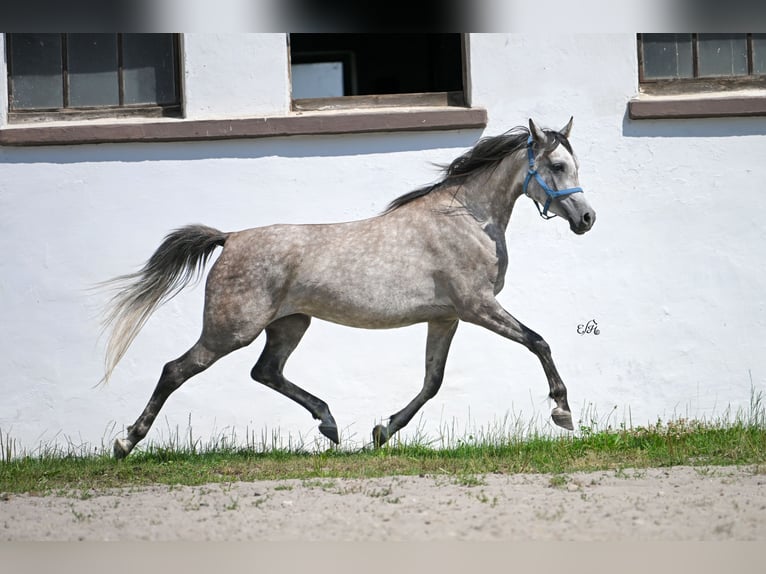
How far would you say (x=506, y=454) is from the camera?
6.42 metres

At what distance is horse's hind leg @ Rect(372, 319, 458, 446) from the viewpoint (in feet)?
22.0

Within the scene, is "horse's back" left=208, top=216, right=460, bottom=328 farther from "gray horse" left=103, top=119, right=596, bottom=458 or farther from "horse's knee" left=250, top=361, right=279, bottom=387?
"horse's knee" left=250, top=361, right=279, bottom=387

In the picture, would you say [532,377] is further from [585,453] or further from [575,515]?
[575,515]

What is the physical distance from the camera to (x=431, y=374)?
6785 mm

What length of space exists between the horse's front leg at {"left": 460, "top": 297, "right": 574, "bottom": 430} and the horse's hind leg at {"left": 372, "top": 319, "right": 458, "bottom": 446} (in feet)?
1.51

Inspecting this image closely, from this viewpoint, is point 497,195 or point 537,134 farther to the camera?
point 497,195

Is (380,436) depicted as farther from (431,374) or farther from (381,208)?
(381,208)

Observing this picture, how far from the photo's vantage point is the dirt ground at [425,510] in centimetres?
408

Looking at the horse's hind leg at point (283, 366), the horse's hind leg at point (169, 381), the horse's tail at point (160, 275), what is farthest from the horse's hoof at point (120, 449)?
the horse's hind leg at point (283, 366)

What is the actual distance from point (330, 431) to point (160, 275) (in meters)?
1.63

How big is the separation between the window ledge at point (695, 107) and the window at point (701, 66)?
65mm

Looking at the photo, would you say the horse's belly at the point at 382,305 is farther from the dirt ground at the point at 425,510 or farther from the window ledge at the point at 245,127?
the window ledge at the point at 245,127

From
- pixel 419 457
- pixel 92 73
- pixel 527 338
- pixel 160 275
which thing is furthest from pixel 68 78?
pixel 527 338

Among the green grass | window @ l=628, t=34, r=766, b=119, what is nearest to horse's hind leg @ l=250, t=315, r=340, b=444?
the green grass
